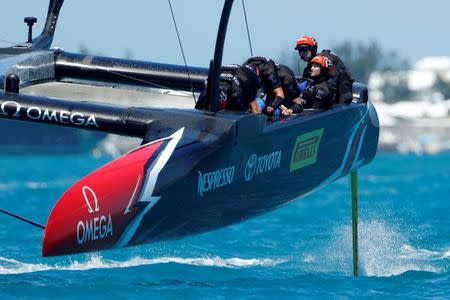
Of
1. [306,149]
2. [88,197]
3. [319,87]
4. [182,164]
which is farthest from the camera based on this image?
[319,87]

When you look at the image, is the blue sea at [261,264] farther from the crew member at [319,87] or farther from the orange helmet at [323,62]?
the orange helmet at [323,62]

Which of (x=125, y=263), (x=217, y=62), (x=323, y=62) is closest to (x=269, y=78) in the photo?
(x=323, y=62)

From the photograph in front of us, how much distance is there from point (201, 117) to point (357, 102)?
2572mm

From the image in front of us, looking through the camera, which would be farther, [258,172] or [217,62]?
[258,172]

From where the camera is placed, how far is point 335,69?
1027 cm

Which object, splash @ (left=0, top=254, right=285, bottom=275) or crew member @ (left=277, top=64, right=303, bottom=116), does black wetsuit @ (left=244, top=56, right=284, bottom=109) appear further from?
splash @ (left=0, top=254, right=285, bottom=275)

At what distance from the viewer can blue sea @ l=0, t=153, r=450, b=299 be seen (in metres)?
8.54

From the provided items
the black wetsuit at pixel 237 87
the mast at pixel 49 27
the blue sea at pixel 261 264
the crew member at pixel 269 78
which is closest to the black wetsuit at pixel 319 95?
the crew member at pixel 269 78

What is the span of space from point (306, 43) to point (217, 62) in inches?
79.8

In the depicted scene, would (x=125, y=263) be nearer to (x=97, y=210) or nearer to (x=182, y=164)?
(x=182, y=164)

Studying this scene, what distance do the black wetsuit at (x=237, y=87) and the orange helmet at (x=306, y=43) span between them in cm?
129

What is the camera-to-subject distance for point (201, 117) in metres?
8.44

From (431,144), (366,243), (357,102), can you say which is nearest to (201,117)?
(357,102)

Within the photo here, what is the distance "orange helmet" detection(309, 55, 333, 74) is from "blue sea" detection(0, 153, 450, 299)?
1631 mm
